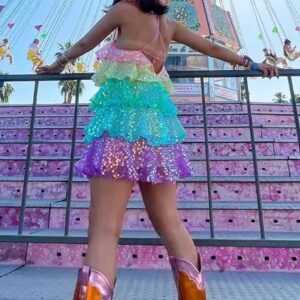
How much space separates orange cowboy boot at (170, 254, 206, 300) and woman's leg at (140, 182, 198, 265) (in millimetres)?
22

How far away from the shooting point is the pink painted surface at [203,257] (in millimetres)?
1905

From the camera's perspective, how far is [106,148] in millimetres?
1079

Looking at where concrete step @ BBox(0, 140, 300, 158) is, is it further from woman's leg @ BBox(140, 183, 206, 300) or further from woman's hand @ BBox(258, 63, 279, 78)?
woman's leg @ BBox(140, 183, 206, 300)

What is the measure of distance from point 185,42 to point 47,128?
10.8 ft

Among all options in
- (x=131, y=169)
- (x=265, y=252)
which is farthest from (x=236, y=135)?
(x=131, y=169)

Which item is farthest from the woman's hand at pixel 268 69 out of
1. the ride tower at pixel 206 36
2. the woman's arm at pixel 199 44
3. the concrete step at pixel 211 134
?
the ride tower at pixel 206 36

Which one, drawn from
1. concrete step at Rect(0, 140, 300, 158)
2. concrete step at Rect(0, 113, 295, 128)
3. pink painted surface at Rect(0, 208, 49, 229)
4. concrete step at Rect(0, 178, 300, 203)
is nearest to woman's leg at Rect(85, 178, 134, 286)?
pink painted surface at Rect(0, 208, 49, 229)

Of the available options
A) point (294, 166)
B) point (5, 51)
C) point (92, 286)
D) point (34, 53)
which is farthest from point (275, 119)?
point (5, 51)

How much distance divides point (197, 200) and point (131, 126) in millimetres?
1798

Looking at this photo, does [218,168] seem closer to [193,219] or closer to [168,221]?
[193,219]

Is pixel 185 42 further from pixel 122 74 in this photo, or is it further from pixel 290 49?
pixel 290 49

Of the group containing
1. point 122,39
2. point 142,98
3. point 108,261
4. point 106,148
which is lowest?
point 108,261

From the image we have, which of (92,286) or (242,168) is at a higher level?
(242,168)

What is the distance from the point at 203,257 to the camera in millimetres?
1940
